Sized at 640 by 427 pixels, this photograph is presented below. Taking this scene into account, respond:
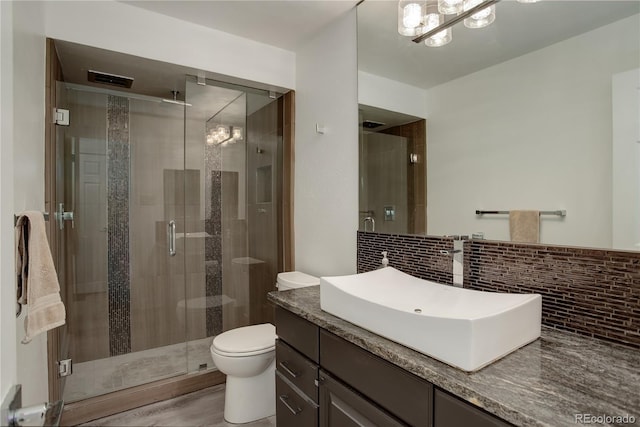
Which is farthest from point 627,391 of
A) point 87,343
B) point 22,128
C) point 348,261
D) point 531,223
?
point 87,343

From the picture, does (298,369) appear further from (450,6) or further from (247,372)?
(450,6)

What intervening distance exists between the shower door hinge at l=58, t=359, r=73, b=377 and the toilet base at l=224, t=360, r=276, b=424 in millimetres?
1020

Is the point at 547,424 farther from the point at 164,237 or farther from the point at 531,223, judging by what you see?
the point at 164,237

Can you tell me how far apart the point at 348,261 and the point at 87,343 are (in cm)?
213

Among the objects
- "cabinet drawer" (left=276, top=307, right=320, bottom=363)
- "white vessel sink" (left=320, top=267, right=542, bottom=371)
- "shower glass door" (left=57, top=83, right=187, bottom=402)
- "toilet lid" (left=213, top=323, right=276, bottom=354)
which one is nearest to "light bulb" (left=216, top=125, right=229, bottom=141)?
"shower glass door" (left=57, top=83, right=187, bottom=402)

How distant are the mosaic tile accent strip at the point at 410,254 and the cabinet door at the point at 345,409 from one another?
2.22ft

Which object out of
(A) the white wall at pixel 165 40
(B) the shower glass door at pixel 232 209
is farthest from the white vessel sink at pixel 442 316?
(A) the white wall at pixel 165 40

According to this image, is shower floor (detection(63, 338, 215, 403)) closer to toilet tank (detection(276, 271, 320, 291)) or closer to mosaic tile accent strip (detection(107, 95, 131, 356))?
mosaic tile accent strip (detection(107, 95, 131, 356))

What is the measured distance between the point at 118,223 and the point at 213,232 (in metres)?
0.77

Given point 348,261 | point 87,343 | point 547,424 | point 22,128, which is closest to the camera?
point 547,424

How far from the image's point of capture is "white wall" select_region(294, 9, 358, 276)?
2098mm

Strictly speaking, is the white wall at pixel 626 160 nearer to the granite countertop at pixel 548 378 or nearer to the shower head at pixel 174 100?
the granite countertop at pixel 548 378

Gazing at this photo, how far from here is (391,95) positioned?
184 centimetres

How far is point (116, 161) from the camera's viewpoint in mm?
2648
